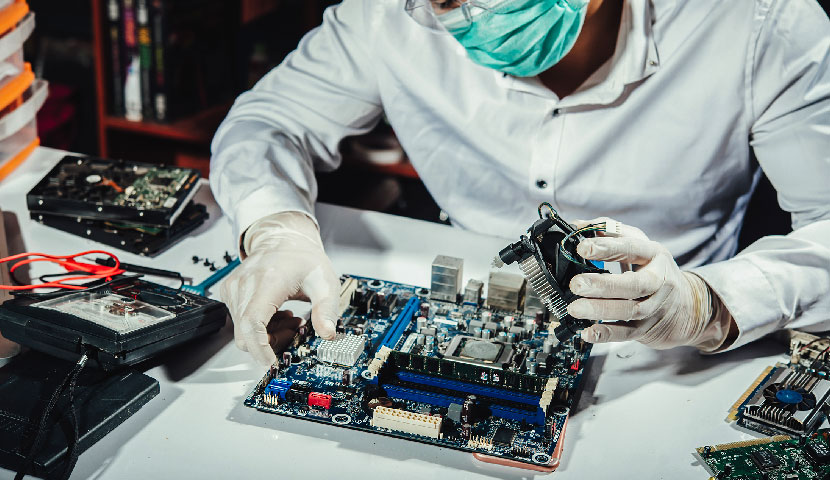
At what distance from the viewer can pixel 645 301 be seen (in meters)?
1.20

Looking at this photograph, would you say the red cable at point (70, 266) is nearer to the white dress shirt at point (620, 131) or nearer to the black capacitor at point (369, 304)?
the white dress shirt at point (620, 131)

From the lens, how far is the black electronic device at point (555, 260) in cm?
113

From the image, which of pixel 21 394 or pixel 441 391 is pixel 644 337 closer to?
pixel 441 391

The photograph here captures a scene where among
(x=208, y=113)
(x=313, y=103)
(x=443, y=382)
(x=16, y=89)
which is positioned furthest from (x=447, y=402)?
(x=208, y=113)

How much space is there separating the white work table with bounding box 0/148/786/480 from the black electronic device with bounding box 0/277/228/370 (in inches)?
2.5

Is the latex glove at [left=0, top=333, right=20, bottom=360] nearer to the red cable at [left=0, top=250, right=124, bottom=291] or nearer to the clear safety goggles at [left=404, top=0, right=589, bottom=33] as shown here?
the red cable at [left=0, top=250, right=124, bottom=291]

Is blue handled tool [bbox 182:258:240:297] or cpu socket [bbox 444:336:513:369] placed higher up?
cpu socket [bbox 444:336:513:369]

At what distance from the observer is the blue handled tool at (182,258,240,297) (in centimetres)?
145

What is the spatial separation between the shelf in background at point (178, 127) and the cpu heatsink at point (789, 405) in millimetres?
2147

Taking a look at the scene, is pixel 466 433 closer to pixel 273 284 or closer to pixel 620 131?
pixel 273 284

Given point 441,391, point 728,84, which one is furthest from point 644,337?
point 728,84

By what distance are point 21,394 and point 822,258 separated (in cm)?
127

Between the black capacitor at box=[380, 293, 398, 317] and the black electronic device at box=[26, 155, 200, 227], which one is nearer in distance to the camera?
the black capacitor at box=[380, 293, 398, 317]

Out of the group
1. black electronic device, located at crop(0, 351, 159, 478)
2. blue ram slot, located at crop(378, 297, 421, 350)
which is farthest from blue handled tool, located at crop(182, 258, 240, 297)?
blue ram slot, located at crop(378, 297, 421, 350)
